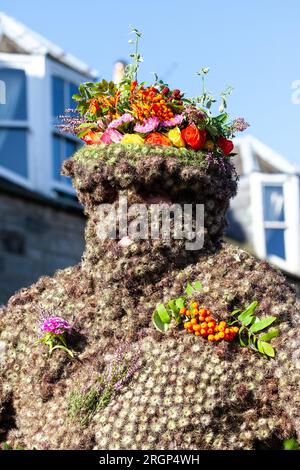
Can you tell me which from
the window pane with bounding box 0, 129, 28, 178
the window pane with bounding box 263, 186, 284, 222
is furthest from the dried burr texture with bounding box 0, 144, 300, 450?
the window pane with bounding box 263, 186, 284, 222

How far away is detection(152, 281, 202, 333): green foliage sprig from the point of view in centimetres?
333

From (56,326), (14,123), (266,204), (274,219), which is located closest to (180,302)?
(56,326)

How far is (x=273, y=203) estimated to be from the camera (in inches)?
570

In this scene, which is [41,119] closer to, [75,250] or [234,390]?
[75,250]

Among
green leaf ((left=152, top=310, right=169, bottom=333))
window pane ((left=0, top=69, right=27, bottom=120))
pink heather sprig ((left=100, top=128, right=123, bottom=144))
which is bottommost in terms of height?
green leaf ((left=152, top=310, right=169, bottom=333))

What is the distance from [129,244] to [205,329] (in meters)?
0.44

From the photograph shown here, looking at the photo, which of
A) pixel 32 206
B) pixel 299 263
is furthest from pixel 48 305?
pixel 299 263

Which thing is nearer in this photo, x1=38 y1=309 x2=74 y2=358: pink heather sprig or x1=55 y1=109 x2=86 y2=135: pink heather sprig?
x1=38 y1=309 x2=74 y2=358: pink heather sprig

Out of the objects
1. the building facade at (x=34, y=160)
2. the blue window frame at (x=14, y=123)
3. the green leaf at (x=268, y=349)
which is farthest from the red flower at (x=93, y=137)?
the blue window frame at (x=14, y=123)

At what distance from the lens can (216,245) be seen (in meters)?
3.58

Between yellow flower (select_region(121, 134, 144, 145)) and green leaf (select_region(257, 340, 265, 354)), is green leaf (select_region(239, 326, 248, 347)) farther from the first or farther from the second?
yellow flower (select_region(121, 134, 144, 145))

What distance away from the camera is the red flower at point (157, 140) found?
3.52 meters

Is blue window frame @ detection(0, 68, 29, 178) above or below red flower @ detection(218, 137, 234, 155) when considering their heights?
above

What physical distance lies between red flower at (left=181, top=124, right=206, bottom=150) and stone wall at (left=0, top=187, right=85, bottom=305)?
6.26m
